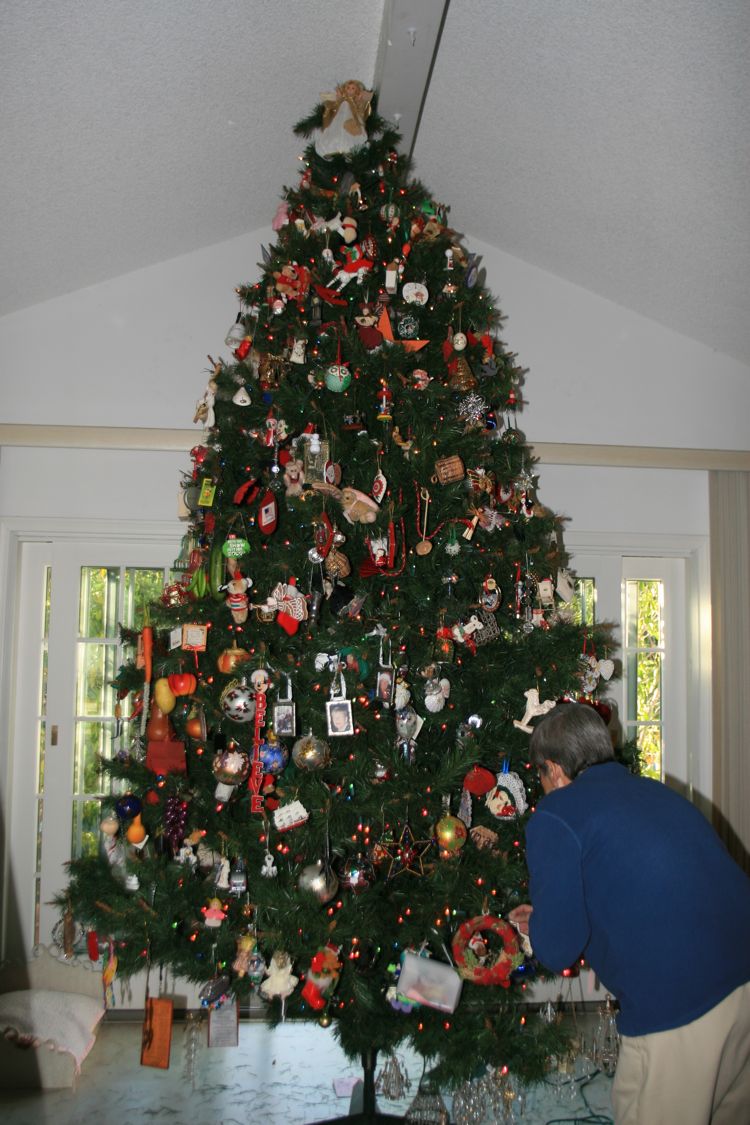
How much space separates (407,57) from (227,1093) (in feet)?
11.0

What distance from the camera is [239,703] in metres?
2.12

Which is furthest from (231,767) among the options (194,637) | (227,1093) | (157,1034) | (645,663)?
(645,663)

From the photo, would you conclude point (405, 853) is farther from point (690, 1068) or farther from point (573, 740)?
point (690, 1068)

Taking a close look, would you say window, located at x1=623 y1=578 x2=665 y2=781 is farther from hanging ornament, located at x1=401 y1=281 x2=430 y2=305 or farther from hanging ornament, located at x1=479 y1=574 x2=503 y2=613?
hanging ornament, located at x1=401 y1=281 x2=430 y2=305

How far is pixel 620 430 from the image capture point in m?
3.45

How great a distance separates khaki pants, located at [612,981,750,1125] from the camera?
1.57 metres

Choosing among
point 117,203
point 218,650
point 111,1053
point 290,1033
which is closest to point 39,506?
point 117,203

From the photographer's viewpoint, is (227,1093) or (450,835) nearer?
(450,835)

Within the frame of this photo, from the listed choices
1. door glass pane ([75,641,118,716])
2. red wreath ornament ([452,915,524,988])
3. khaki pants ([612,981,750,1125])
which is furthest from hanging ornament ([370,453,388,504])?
door glass pane ([75,641,118,716])

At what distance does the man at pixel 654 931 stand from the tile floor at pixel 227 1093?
3.55 ft

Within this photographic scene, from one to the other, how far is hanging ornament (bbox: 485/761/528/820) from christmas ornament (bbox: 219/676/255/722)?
70 centimetres

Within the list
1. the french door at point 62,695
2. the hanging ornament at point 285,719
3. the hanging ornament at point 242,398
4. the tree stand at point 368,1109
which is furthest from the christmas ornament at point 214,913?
the hanging ornament at point 242,398

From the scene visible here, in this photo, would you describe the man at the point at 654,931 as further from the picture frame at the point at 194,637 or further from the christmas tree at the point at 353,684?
the picture frame at the point at 194,637

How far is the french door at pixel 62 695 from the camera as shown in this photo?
129 inches
